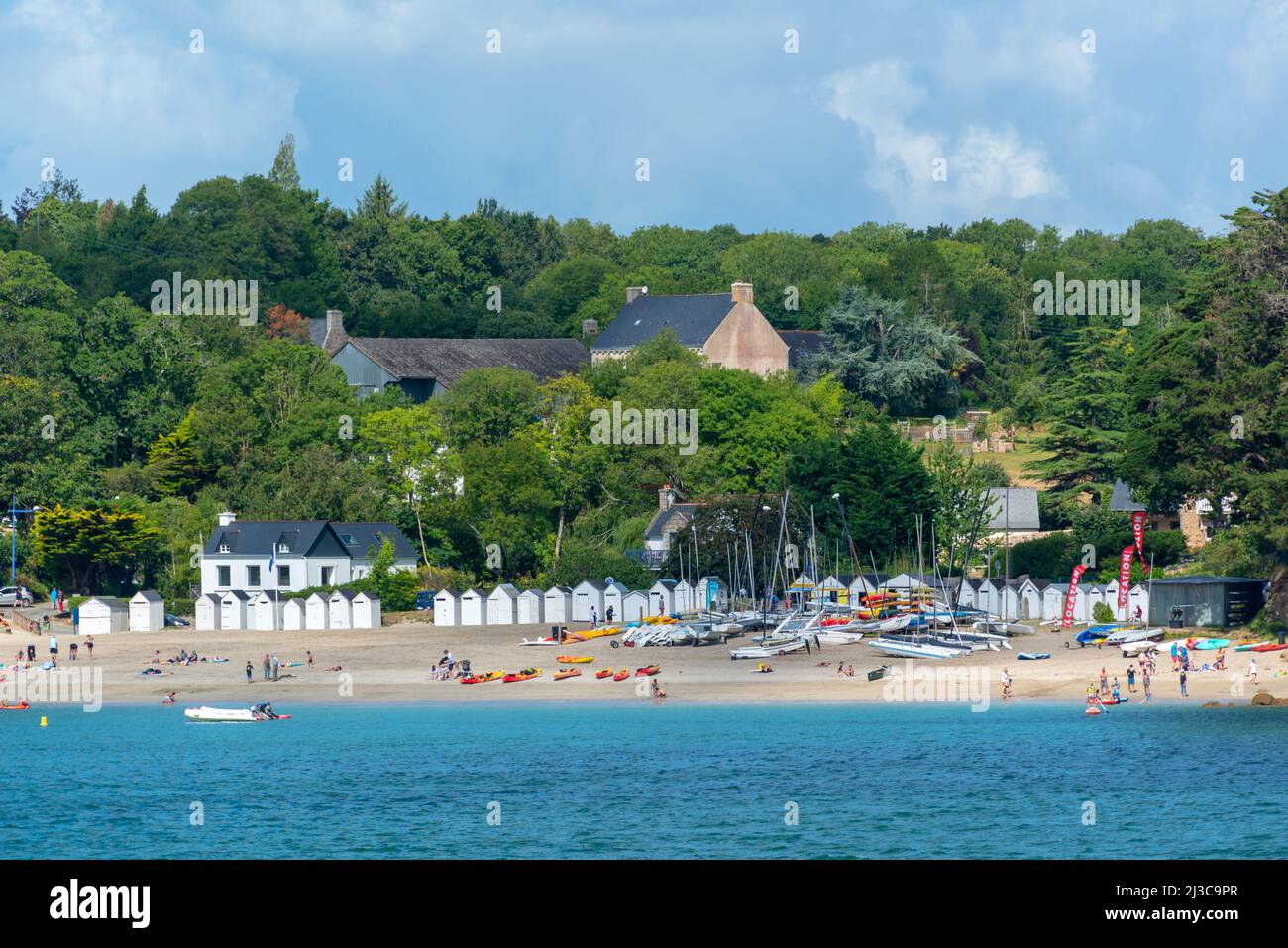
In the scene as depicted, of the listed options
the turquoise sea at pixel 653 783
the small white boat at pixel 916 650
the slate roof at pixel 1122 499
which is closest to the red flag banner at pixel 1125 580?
the small white boat at pixel 916 650

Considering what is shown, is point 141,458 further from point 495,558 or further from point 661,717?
point 661,717

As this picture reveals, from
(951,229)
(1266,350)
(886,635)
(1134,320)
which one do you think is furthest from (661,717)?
(951,229)

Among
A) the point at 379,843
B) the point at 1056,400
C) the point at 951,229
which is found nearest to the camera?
the point at 379,843

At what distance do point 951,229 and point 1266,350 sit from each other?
122m

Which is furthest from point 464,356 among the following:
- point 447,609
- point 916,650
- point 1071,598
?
point 916,650

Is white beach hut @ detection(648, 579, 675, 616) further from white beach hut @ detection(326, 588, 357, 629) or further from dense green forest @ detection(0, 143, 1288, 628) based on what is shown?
white beach hut @ detection(326, 588, 357, 629)

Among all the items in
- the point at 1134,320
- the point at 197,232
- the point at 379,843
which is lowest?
the point at 379,843

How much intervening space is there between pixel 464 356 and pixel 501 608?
49158mm

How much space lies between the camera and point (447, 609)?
88.1 m

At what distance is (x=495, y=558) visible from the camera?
99188 mm

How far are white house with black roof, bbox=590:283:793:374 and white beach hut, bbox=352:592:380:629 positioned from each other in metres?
46.2

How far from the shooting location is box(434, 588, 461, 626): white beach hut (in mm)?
88062

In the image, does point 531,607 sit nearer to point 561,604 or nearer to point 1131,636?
point 561,604
